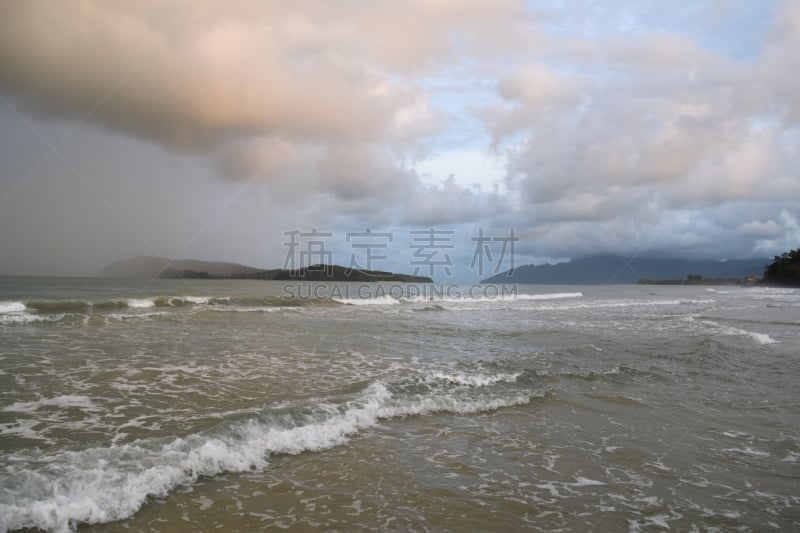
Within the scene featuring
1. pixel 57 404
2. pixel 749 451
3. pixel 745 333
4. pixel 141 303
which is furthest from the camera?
pixel 141 303

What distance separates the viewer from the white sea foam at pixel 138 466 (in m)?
4.38

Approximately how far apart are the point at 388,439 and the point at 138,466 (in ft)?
10.8

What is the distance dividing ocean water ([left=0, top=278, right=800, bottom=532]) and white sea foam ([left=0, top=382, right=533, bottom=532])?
23 millimetres

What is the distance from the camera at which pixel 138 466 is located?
17.3 ft

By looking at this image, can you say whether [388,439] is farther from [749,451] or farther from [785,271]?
[785,271]

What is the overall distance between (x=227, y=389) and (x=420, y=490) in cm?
531

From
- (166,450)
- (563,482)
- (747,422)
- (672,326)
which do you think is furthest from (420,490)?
(672,326)

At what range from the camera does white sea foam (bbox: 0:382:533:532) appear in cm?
438

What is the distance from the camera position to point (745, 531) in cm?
456

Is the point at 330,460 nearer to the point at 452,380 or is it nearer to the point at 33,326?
the point at 452,380

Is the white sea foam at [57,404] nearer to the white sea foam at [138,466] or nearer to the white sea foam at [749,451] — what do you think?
the white sea foam at [138,466]

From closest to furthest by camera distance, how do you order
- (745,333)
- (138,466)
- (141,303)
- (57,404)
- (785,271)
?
(138,466), (57,404), (745,333), (141,303), (785,271)

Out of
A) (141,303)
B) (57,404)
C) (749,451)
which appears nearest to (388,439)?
(749,451)

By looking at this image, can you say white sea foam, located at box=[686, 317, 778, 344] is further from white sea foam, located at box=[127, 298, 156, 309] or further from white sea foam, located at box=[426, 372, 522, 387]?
white sea foam, located at box=[127, 298, 156, 309]
